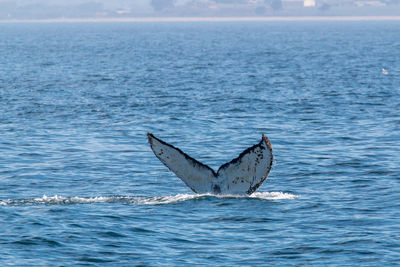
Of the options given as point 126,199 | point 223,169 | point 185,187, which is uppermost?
point 223,169

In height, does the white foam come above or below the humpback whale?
below

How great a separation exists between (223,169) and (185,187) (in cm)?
417

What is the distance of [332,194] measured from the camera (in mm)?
21672

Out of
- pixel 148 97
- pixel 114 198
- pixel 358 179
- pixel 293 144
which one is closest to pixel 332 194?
pixel 358 179

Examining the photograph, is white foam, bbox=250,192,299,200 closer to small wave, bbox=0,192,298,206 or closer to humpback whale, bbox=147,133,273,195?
small wave, bbox=0,192,298,206

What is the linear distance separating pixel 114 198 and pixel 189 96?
2718 centimetres

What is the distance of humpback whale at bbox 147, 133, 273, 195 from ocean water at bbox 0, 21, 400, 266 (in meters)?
0.50

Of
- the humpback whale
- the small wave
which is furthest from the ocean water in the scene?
the humpback whale

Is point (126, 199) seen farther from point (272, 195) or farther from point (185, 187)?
point (272, 195)

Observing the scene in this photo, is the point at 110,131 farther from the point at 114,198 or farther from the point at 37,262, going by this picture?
the point at 37,262

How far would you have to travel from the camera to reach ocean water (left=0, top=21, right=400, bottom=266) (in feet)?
53.8

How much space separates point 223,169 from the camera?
754 inches

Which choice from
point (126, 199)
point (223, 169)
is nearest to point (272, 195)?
point (223, 169)

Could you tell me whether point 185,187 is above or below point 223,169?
below
